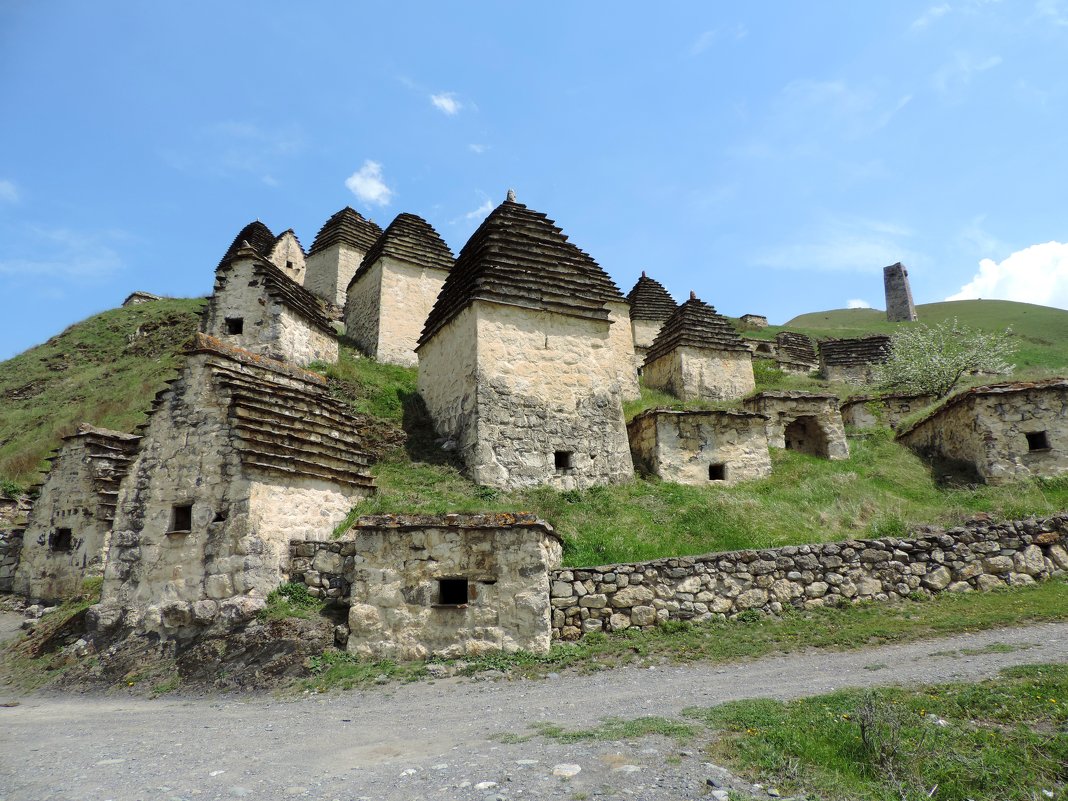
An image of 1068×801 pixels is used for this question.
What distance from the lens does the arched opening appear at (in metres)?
18.2

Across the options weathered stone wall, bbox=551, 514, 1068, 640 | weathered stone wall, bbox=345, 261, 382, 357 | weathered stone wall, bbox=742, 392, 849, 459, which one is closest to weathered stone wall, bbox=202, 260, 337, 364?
weathered stone wall, bbox=345, 261, 382, 357

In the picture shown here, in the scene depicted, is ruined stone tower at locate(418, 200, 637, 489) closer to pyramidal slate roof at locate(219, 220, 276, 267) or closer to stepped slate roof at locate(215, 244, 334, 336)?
stepped slate roof at locate(215, 244, 334, 336)

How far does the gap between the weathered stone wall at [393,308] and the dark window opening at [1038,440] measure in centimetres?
1802

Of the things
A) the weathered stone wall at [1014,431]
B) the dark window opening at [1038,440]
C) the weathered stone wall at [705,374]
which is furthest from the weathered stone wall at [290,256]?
the dark window opening at [1038,440]

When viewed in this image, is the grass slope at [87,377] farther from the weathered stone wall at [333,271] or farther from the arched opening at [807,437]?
the arched opening at [807,437]

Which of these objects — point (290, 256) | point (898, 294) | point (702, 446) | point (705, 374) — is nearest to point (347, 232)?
point (290, 256)

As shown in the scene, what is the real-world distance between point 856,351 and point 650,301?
522 inches

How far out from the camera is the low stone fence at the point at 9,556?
1541 cm

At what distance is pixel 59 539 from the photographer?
570 inches

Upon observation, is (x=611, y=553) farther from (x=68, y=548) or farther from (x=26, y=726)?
(x=68, y=548)

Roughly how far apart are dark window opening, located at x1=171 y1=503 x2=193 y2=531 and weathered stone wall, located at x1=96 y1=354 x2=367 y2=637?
72 millimetres

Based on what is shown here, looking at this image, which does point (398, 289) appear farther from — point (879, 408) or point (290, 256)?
point (879, 408)

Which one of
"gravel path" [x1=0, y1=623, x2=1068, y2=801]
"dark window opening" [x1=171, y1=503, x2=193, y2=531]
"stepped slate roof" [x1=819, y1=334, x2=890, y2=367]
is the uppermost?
"stepped slate roof" [x1=819, y1=334, x2=890, y2=367]

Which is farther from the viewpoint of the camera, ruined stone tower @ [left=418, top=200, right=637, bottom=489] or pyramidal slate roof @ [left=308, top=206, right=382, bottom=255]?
pyramidal slate roof @ [left=308, top=206, right=382, bottom=255]
